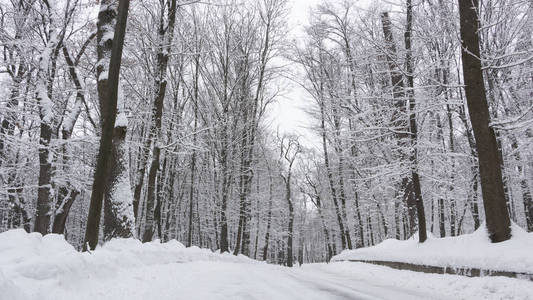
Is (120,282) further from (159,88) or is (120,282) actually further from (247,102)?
(247,102)

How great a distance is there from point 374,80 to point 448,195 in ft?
19.3

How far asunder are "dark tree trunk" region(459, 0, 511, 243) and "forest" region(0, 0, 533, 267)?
0.10ft

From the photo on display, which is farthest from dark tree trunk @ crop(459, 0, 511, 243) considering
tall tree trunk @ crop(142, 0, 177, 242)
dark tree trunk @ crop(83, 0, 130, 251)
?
tall tree trunk @ crop(142, 0, 177, 242)

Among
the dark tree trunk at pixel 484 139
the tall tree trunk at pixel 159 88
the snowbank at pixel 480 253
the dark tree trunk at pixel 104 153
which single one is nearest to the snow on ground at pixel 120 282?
the snowbank at pixel 480 253

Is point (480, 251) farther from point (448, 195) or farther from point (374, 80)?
point (374, 80)

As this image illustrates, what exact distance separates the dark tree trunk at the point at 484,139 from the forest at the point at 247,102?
3 cm

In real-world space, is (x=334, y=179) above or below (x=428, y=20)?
below

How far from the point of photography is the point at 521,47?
13805 millimetres

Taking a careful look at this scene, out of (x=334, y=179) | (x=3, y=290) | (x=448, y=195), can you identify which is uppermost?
(x=334, y=179)

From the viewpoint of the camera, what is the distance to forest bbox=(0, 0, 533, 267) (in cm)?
926

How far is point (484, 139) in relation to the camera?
8773mm

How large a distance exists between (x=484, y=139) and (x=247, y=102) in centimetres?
1636

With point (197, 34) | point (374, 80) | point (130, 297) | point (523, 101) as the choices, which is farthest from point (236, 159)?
point (130, 297)

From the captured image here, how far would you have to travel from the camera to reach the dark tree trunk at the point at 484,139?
8.14 metres
